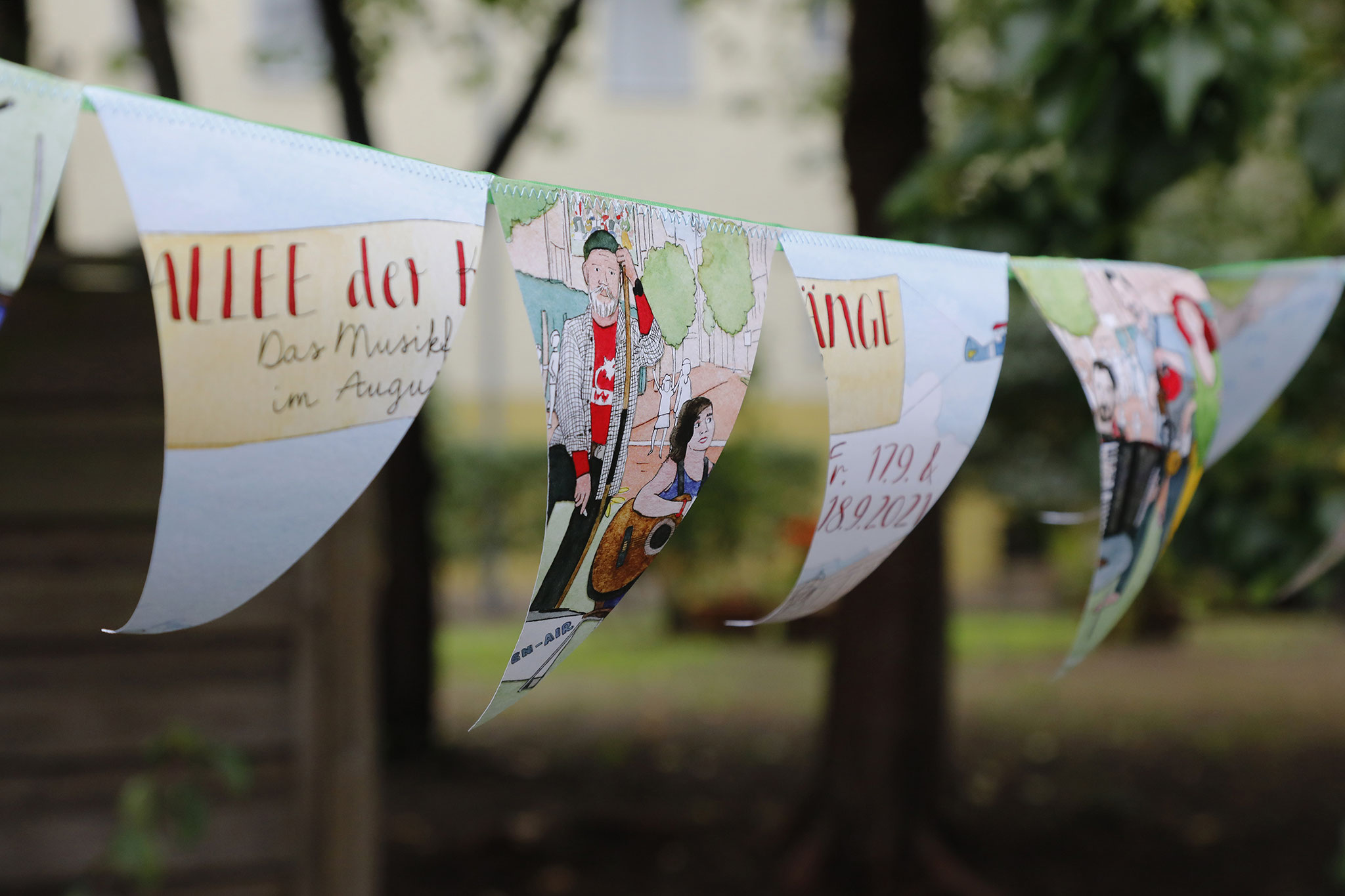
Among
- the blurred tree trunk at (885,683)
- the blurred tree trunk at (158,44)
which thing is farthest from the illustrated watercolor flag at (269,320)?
the blurred tree trunk at (158,44)

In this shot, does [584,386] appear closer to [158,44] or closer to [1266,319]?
[1266,319]

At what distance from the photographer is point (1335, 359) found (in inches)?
122

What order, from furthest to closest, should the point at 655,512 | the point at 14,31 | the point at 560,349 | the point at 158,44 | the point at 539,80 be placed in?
the point at 539,80
the point at 158,44
the point at 14,31
the point at 655,512
the point at 560,349

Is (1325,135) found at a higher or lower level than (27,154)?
higher

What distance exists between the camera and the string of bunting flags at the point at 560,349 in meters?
0.78

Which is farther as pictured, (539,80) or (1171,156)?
(539,80)

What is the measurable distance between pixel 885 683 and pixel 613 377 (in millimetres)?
2857

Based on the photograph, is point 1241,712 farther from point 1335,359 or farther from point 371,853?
point 371,853

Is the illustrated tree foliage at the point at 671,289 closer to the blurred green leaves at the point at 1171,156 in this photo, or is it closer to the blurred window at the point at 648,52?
the blurred green leaves at the point at 1171,156

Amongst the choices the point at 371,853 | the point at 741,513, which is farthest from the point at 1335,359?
the point at 741,513

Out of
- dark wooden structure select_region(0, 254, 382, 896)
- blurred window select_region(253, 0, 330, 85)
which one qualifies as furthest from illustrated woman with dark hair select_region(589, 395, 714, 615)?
blurred window select_region(253, 0, 330, 85)

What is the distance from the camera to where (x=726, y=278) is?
3.65 feet

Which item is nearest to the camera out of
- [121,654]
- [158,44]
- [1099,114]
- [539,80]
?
→ [1099,114]

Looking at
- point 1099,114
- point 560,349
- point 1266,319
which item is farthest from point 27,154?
point 1099,114
